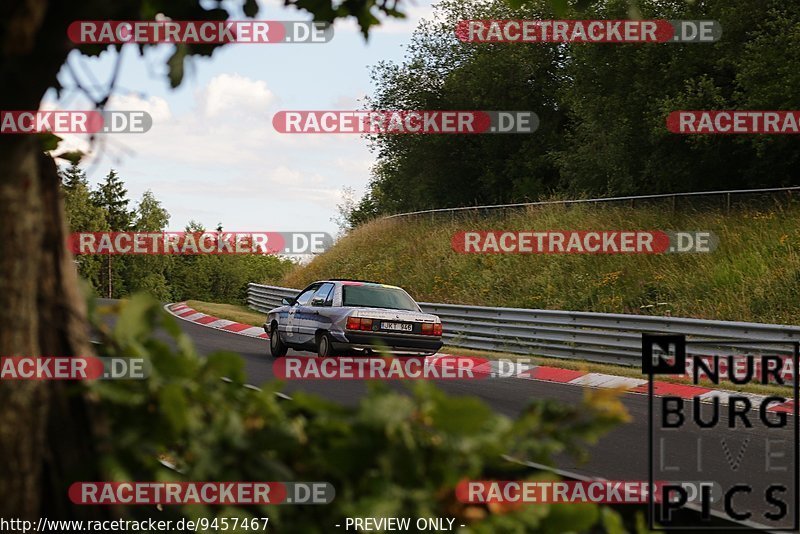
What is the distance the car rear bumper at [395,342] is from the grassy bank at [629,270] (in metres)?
6.86

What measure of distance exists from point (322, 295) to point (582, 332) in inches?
194

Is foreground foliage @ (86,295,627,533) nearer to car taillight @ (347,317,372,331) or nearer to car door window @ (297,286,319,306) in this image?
car taillight @ (347,317,372,331)

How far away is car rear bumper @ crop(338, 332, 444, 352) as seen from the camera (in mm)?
16609

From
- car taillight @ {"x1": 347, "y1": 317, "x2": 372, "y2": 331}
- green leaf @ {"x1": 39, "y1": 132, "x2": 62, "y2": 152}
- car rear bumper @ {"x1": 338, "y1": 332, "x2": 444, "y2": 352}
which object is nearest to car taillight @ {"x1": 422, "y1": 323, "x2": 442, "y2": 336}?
car rear bumper @ {"x1": 338, "y1": 332, "x2": 444, "y2": 352}

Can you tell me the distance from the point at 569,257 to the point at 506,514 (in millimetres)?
26492

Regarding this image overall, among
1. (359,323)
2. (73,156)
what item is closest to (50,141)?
(73,156)

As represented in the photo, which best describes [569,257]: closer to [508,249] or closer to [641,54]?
[508,249]

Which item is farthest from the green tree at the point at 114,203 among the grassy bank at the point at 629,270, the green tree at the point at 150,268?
the grassy bank at the point at 629,270

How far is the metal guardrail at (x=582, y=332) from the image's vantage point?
15.7 meters

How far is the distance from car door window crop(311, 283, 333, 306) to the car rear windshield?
34 cm

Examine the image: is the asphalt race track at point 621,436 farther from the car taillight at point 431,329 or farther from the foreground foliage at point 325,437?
the foreground foliage at point 325,437

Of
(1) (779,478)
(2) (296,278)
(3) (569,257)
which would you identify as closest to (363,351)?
(1) (779,478)

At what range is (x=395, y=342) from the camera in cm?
1702

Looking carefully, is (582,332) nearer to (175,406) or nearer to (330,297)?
(330,297)
